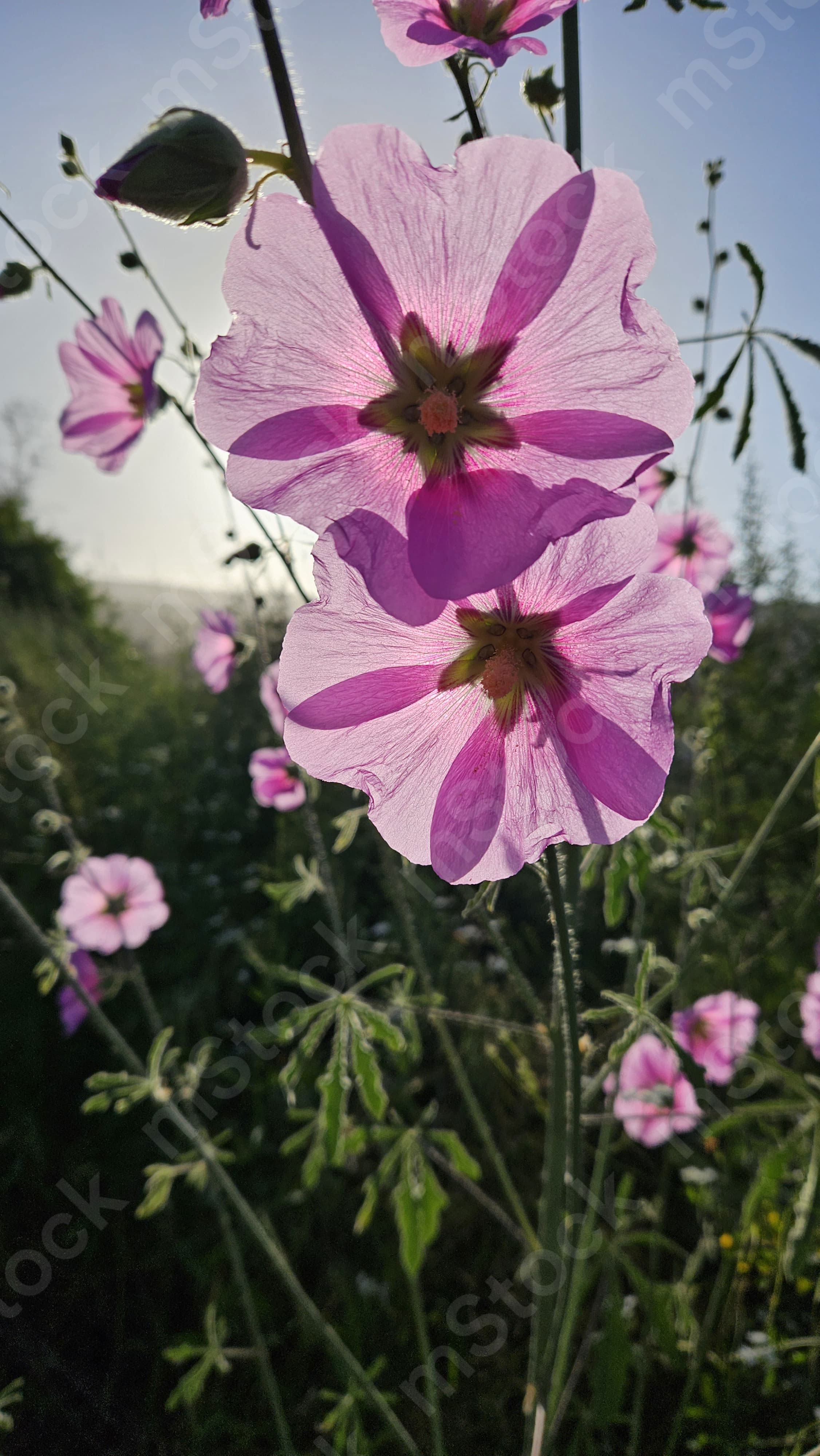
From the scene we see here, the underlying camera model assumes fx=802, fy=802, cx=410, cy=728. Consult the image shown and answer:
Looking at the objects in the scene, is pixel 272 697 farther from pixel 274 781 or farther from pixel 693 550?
pixel 693 550

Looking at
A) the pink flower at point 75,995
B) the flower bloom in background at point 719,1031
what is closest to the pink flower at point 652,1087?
the flower bloom in background at point 719,1031

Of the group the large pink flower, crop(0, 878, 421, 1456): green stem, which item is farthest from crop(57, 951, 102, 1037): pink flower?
the large pink flower

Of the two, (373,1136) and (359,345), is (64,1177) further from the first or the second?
(359,345)

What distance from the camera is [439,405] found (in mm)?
541

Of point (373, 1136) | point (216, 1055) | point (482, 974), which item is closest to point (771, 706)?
point (482, 974)

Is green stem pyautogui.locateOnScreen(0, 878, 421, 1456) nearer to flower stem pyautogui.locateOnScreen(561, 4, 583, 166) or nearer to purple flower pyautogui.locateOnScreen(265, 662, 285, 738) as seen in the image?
purple flower pyautogui.locateOnScreen(265, 662, 285, 738)

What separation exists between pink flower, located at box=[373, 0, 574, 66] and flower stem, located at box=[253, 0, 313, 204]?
0.43 feet

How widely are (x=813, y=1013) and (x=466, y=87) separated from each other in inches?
92.8

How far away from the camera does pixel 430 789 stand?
2.08 feet

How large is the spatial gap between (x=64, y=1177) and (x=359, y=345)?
2.88 metres

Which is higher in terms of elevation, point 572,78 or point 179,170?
point 572,78

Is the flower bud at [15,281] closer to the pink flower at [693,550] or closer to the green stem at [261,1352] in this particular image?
the pink flower at [693,550]

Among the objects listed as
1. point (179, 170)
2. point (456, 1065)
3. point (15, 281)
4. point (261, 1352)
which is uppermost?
point (15, 281)

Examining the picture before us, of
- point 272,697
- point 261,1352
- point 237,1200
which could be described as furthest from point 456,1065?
point 272,697
